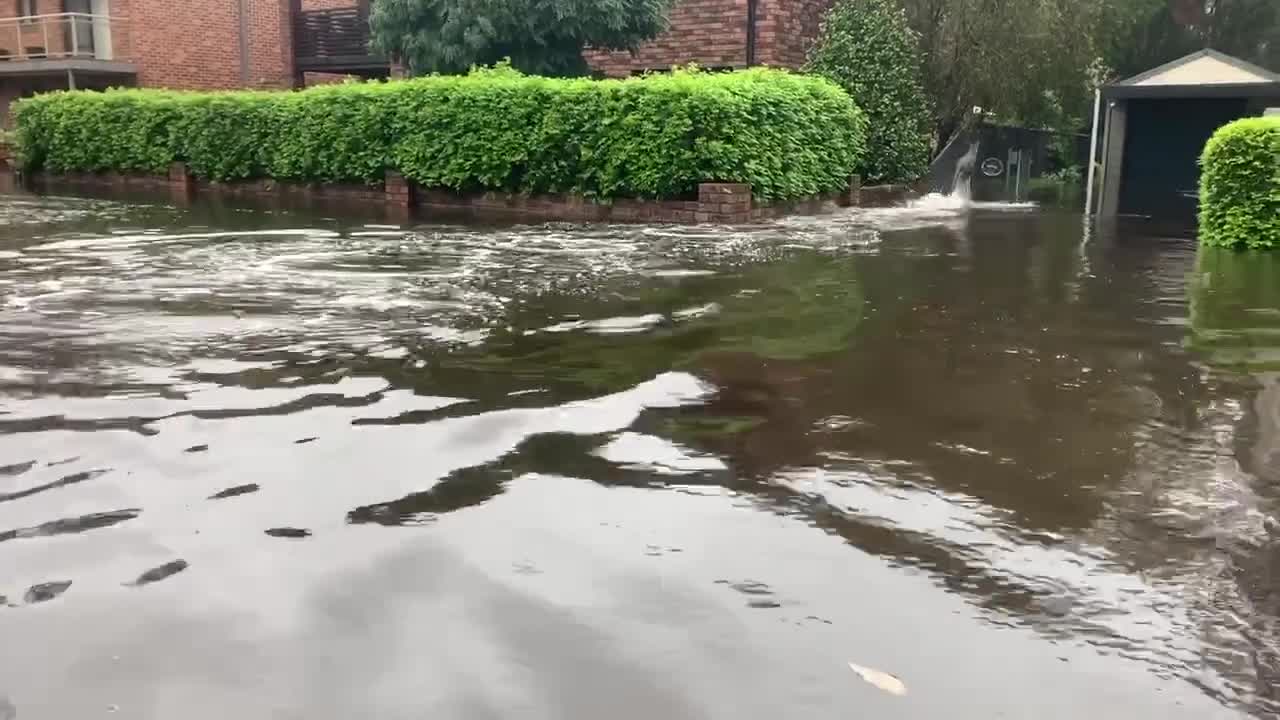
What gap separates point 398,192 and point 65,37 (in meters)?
17.1

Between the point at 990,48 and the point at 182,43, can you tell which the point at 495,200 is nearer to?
the point at 990,48

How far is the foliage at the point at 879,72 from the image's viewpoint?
17578 millimetres

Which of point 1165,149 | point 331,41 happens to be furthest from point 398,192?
point 1165,149

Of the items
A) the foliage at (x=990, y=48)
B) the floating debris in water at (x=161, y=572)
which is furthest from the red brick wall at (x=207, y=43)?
the floating debris in water at (x=161, y=572)

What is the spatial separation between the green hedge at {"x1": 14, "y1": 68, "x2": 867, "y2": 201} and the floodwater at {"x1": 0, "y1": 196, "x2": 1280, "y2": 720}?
243 inches

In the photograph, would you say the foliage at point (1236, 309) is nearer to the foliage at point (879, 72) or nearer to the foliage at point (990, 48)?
the foliage at point (879, 72)

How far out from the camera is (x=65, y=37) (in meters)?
27.2

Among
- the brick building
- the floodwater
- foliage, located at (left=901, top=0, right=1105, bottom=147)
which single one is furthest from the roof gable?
the brick building

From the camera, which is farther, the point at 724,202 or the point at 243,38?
the point at 243,38

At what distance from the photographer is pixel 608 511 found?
3.45 meters

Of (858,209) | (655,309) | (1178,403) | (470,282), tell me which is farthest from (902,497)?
(858,209)

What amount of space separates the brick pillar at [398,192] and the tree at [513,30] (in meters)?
2.27

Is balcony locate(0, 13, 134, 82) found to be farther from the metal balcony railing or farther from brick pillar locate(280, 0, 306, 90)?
brick pillar locate(280, 0, 306, 90)

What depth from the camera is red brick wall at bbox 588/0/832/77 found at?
1841 centimetres
